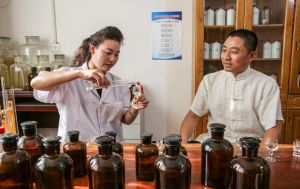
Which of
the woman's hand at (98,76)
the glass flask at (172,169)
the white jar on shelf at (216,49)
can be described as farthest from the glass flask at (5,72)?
the glass flask at (172,169)

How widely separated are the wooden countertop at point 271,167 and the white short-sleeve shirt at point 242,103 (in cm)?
50

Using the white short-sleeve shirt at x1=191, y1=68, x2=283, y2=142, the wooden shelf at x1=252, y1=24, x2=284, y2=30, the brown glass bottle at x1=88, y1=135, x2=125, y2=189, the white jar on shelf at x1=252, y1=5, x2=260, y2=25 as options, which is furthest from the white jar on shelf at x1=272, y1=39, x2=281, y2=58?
the brown glass bottle at x1=88, y1=135, x2=125, y2=189

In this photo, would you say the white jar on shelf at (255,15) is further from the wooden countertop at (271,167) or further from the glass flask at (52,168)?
the glass flask at (52,168)

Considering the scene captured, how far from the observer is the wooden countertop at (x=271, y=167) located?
85 cm

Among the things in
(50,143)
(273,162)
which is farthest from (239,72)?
Result: (50,143)

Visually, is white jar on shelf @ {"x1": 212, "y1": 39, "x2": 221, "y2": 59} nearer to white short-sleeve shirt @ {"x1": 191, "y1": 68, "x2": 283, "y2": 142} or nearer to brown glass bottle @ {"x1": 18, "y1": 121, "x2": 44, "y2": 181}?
white short-sleeve shirt @ {"x1": 191, "y1": 68, "x2": 283, "y2": 142}

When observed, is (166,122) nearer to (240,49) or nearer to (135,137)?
(135,137)

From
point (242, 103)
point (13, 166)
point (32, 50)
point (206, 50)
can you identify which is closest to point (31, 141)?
point (13, 166)

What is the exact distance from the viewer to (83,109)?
5.26 feet

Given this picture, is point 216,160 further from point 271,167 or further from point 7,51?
point 7,51

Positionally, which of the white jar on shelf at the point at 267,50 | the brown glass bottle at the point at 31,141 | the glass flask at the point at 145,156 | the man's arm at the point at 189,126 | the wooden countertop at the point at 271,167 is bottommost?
the man's arm at the point at 189,126

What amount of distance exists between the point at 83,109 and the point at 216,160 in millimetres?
1064

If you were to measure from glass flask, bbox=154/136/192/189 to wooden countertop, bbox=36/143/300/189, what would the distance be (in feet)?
0.49

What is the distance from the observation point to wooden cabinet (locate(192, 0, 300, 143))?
248 cm
